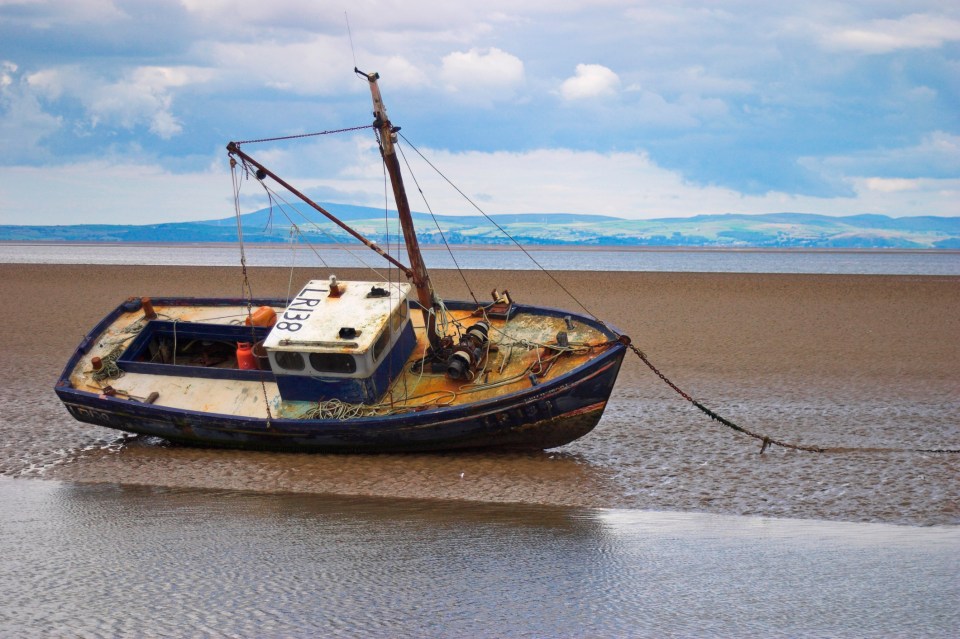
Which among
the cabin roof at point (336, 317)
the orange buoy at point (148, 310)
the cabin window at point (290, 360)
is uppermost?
the cabin roof at point (336, 317)

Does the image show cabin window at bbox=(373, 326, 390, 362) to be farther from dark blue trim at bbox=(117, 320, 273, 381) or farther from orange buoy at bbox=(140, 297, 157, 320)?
orange buoy at bbox=(140, 297, 157, 320)

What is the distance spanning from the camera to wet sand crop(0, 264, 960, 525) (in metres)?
12.5

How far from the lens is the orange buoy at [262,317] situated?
56.3 feet

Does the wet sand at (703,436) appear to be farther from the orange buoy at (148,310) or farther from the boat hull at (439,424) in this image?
the orange buoy at (148,310)

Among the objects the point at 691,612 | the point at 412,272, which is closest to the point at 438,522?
the point at 691,612

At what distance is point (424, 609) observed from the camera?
7996mm

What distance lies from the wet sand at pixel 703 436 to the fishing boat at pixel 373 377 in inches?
17.4

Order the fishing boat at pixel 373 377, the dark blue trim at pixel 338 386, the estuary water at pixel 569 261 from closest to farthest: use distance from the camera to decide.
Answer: the fishing boat at pixel 373 377, the dark blue trim at pixel 338 386, the estuary water at pixel 569 261

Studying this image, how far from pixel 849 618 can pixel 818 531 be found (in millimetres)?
2932

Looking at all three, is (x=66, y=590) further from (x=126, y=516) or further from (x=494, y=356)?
(x=494, y=356)

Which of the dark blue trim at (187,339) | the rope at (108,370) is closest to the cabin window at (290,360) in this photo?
the dark blue trim at (187,339)

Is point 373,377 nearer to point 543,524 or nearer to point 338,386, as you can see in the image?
point 338,386


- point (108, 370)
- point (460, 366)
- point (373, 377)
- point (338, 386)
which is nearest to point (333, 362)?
point (338, 386)

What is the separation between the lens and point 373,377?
14898mm
